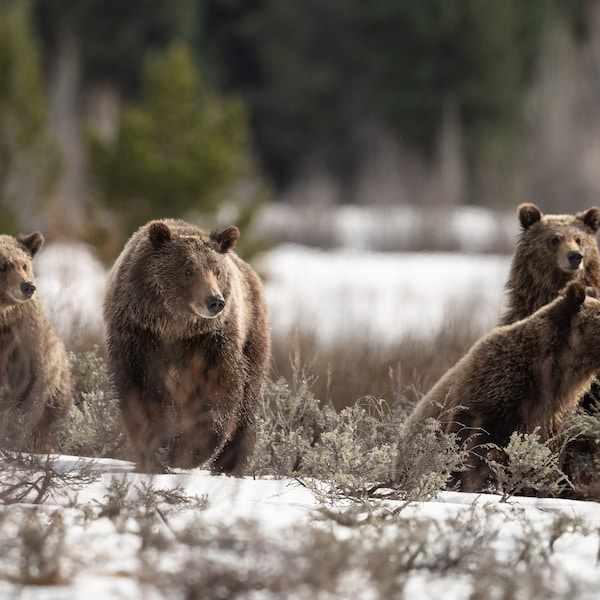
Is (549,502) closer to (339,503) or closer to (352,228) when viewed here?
(339,503)

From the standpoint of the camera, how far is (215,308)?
5.68 metres

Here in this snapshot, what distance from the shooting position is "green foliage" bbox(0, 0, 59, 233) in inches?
837

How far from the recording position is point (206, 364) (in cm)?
592

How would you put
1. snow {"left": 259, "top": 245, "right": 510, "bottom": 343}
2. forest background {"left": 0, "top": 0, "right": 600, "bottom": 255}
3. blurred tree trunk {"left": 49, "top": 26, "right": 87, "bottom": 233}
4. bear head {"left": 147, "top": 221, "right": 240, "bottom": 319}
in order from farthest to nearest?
blurred tree trunk {"left": 49, "top": 26, "right": 87, "bottom": 233} → forest background {"left": 0, "top": 0, "right": 600, "bottom": 255} → snow {"left": 259, "top": 245, "right": 510, "bottom": 343} → bear head {"left": 147, "top": 221, "right": 240, "bottom": 319}

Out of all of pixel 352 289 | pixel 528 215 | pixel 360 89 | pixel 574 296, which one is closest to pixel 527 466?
pixel 574 296

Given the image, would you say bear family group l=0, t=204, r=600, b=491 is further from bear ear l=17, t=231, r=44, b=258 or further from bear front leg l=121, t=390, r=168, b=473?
bear ear l=17, t=231, r=44, b=258

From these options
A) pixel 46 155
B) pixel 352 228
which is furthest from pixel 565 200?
pixel 46 155

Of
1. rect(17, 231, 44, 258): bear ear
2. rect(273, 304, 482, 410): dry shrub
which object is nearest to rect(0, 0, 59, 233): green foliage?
rect(273, 304, 482, 410): dry shrub

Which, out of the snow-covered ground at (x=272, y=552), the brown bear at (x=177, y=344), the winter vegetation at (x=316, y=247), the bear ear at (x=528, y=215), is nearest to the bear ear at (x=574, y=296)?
the winter vegetation at (x=316, y=247)

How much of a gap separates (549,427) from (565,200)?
20.3 m

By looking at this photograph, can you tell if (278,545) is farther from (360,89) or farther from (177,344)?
(360,89)

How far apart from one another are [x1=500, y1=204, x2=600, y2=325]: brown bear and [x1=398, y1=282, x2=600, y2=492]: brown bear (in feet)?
3.16

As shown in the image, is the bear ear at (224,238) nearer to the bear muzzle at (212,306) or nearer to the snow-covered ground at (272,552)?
the bear muzzle at (212,306)

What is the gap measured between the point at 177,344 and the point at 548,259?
7.56 feet
